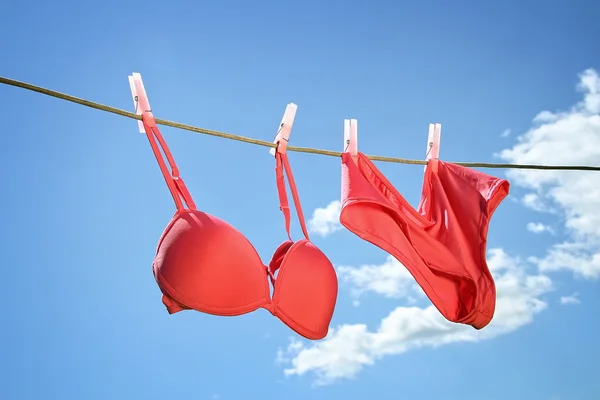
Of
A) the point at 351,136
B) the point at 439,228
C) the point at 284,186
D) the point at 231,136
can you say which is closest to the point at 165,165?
the point at 231,136

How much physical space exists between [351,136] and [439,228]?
1.59 feet

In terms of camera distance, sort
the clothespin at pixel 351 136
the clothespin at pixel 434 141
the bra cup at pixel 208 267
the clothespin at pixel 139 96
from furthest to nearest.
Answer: the clothespin at pixel 434 141
the clothespin at pixel 351 136
the clothespin at pixel 139 96
the bra cup at pixel 208 267

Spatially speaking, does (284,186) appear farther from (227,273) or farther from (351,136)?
(227,273)

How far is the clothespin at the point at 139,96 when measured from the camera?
7.64 feet

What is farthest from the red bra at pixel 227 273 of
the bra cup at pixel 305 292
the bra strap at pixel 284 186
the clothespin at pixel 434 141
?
the clothespin at pixel 434 141

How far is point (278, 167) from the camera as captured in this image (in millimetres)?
2564

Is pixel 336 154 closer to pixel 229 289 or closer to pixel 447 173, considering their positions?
pixel 447 173

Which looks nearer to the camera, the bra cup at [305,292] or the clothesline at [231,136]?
the clothesline at [231,136]

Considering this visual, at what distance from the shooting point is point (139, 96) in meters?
2.33

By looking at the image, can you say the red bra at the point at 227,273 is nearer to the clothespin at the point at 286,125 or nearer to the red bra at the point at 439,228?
the red bra at the point at 439,228

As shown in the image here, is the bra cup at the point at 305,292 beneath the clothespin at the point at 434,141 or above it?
beneath

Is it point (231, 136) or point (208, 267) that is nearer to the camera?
point (208, 267)

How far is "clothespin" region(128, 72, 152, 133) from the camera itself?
7.64 feet

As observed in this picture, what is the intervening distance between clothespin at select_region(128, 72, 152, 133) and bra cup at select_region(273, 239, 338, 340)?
65cm
